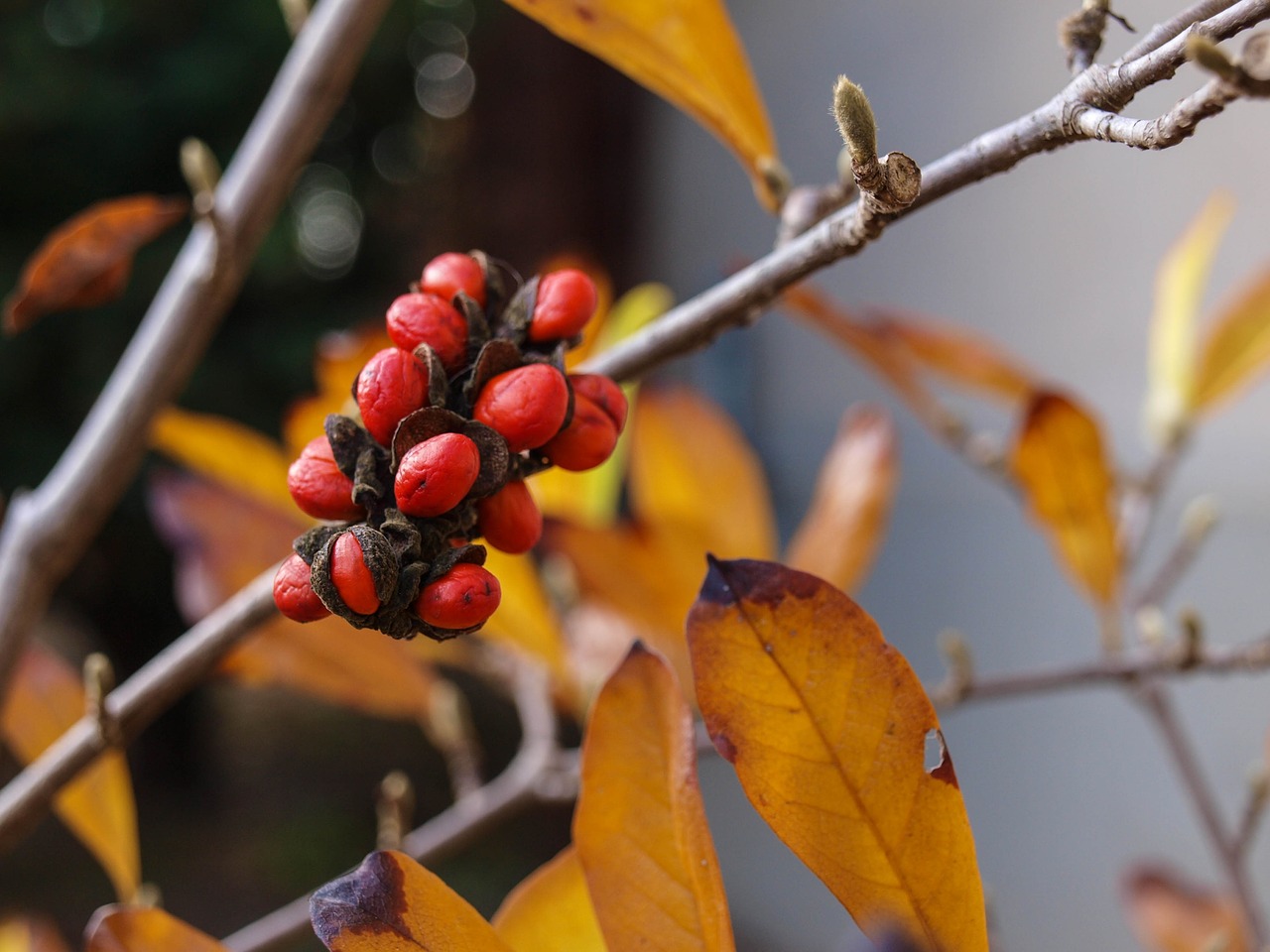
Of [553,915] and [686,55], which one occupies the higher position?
[686,55]

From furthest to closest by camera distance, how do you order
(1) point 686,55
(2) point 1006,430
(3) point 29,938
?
1. (2) point 1006,430
2. (3) point 29,938
3. (1) point 686,55

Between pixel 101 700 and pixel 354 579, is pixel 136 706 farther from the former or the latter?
pixel 354 579

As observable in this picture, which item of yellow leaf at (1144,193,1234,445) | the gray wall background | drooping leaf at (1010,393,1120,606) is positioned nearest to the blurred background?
the gray wall background

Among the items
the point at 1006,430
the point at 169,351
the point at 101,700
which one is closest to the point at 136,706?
the point at 101,700

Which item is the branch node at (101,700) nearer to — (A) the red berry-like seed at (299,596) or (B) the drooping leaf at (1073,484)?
(A) the red berry-like seed at (299,596)

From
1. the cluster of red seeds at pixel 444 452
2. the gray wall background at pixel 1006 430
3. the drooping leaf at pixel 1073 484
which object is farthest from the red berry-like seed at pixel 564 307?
the gray wall background at pixel 1006 430

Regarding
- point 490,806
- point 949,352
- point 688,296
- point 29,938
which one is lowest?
point 29,938

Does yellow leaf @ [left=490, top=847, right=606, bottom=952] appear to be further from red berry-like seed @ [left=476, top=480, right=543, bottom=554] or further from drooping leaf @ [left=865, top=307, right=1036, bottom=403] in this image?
drooping leaf @ [left=865, top=307, right=1036, bottom=403]

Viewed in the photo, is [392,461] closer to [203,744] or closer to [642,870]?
[642,870]
